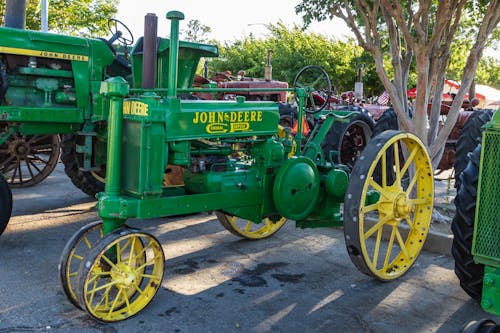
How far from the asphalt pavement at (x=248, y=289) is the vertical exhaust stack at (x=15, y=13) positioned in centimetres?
329

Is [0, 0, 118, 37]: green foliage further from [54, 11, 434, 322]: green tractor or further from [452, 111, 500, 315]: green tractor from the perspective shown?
[452, 111, 500, 315]: green tractor

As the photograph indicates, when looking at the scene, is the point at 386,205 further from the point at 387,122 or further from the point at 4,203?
the point at 4,203

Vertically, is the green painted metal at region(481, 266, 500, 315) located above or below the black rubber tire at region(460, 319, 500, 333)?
above

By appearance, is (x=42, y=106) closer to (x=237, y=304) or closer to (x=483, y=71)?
(x=237, y=304)

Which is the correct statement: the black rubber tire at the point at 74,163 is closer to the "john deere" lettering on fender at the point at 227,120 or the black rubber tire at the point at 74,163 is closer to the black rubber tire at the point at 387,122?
the "john deere" lettering on fender at the point at 227,120

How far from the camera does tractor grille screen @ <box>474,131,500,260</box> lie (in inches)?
118

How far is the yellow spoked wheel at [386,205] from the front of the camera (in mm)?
4055

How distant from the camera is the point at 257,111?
456 centimetres

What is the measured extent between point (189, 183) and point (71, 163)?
2971mm

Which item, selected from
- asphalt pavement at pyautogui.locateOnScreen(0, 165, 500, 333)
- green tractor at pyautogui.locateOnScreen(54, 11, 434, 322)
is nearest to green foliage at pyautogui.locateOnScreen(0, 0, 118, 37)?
asphalt pavement at pyautogui.locateOnScreen(0, 165, 500, 333)

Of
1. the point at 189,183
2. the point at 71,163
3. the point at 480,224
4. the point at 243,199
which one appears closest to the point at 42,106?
the point at 71,163

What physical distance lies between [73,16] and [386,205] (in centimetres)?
1505

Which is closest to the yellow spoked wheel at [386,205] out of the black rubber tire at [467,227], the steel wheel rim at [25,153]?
the black rubber tire at [467,227]

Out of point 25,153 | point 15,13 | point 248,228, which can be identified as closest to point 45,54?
point 25,153
